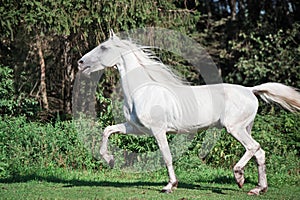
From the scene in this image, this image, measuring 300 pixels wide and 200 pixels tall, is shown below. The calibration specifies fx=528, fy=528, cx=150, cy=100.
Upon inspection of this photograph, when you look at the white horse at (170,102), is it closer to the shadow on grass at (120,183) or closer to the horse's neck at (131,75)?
the horse's neck at (131,75)

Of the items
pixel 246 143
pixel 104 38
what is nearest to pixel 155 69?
pixel 246 143

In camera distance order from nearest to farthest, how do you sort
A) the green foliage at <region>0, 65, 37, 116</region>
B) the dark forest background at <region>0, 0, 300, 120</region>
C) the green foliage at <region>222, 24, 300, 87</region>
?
the green foliage at <region>0, 65, 37, 116</region>, the dark forest background at <region>0, 0, 300, 120</region>, the green foliage at <region>222, 24, 300, 87</region>

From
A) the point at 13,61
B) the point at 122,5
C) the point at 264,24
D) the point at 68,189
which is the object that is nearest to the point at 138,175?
the point at 68,189

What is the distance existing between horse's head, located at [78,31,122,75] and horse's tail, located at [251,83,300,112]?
206cm

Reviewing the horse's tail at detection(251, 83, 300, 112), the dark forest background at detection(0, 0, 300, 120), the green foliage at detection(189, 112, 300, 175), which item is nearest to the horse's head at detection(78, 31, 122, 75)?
the horse's tail at detection(251, 83, 300, 112)

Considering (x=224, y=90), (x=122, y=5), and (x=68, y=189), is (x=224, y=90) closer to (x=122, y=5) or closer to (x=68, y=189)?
(x=68, y=189)

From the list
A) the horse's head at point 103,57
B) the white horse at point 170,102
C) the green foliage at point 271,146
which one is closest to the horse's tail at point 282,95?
the white horse at point 170,102

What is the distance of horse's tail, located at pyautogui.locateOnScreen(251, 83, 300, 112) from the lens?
297 inches

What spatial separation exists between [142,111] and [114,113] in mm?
4287

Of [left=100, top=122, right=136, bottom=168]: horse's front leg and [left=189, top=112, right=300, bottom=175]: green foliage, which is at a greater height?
[left=100, top=122, right=136, bottom=168]: horse's front leg

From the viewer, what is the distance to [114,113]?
1130 cm

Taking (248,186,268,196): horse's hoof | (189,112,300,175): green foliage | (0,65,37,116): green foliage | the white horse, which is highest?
the white horse

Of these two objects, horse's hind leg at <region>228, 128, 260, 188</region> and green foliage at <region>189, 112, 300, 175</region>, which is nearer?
horse's hind leg at <region>228, 128, 260, 188</region>

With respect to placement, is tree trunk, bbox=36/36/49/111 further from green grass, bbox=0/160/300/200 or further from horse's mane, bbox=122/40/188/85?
horse's mane, bbox=122/40/188/85
